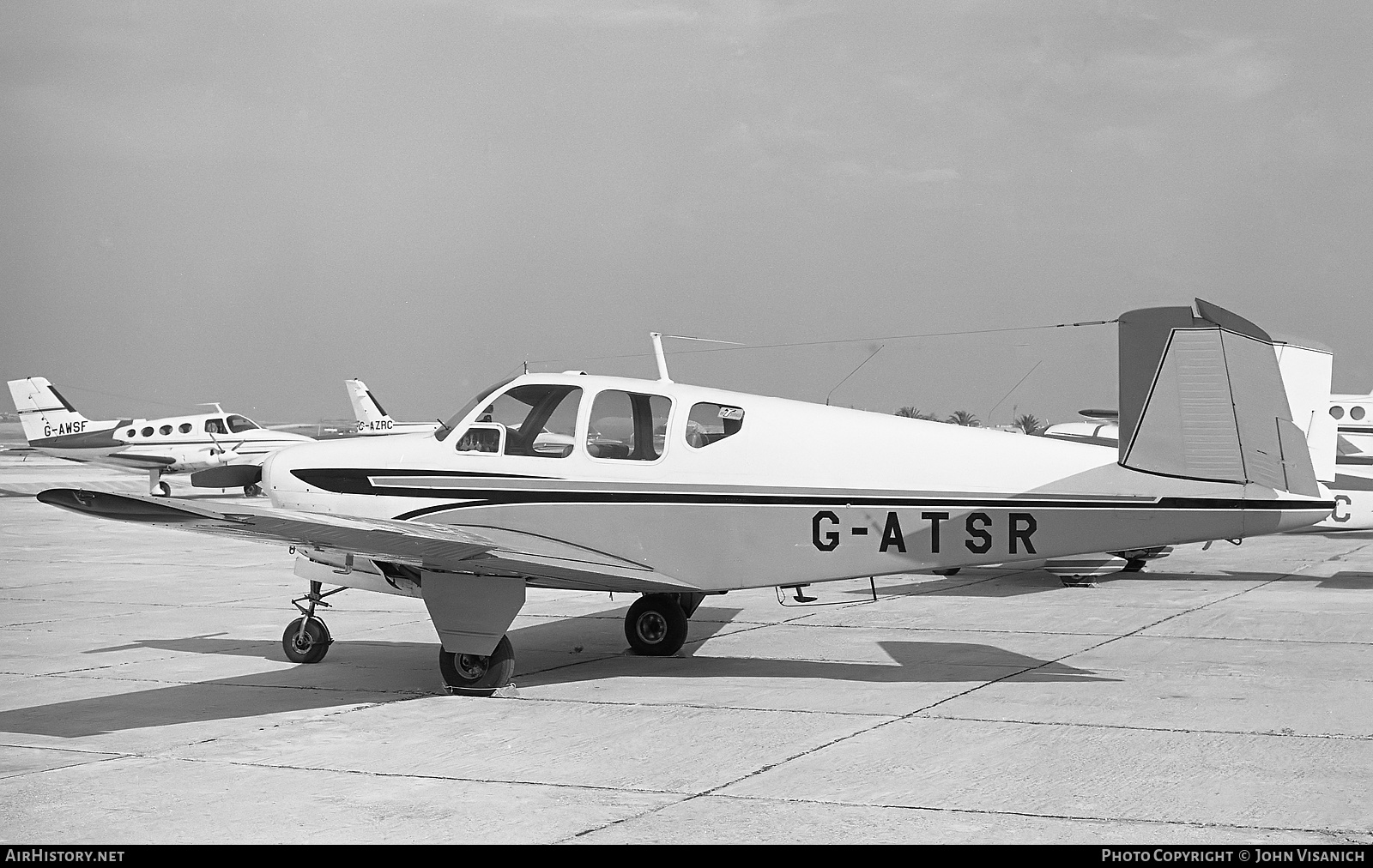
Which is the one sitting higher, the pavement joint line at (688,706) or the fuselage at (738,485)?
the fuselage at (738,485)

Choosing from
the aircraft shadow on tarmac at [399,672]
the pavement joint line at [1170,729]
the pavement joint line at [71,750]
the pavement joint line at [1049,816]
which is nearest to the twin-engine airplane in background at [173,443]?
the aircraft shadow on tarmac at [399,672]

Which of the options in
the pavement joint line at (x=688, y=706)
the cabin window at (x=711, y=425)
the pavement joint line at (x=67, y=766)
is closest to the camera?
the pavement joint line at (x=67, y=766)

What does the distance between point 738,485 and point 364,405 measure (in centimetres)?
4332

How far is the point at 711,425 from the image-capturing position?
8992mm

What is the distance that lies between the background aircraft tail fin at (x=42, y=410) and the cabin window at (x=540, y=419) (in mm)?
37982

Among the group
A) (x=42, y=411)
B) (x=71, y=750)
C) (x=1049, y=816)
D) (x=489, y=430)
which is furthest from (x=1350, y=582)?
(x=42, y=411)

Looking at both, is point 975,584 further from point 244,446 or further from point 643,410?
point 244,446

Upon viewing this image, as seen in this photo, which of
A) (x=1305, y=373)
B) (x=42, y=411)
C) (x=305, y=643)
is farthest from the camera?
(x=42, y=411)

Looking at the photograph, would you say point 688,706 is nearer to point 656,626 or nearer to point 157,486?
point 656,626

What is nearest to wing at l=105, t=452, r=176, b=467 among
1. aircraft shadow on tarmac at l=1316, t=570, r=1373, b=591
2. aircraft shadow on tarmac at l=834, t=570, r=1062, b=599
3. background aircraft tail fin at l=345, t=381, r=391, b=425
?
background aircraft tail fin at l=345, t=381, r=391, b=425

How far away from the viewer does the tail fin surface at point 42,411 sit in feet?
139

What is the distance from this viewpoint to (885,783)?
5977 mm

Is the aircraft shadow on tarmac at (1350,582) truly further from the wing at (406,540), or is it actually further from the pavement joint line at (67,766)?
the pavement joint line at (67,766)

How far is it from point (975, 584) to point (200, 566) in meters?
11.1
